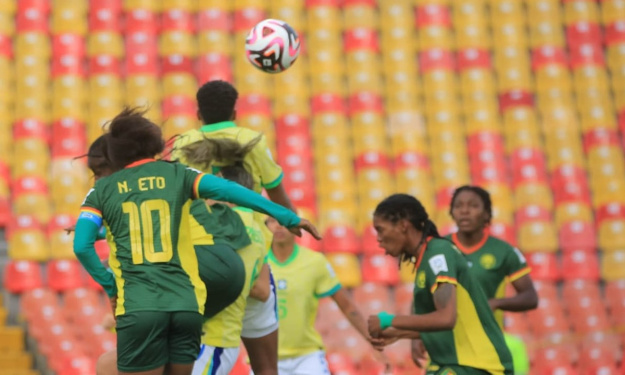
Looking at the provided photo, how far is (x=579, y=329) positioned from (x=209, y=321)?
7.06 m

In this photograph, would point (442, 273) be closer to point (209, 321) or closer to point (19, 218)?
point (209, 321)

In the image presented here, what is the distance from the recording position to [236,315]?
4.82 metres

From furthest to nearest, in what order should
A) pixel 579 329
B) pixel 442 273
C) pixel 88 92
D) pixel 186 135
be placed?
pixel 88 92 → pixel 579 329 → pixel 186 135 → pixel 442 273

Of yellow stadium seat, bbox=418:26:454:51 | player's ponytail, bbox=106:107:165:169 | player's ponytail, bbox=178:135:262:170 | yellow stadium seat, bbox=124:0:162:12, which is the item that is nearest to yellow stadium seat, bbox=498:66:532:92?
yellow stadium seat, bbox=418:26:454:51

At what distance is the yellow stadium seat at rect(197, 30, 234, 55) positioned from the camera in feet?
45.5

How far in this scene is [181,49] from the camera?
45.4 ft

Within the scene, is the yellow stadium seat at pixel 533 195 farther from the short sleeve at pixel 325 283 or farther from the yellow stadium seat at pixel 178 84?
the short sleeve at pixel 325 283

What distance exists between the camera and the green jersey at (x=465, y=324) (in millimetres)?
4801

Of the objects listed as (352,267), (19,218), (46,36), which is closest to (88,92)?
(46,36)

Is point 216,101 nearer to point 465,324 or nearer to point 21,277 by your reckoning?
point 465,324

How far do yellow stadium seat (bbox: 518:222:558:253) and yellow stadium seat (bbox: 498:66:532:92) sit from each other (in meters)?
2.30

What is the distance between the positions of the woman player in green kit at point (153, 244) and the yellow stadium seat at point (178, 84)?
30.5 feet

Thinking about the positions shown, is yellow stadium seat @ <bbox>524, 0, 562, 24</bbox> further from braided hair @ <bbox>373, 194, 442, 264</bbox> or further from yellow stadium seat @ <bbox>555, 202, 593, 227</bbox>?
braided hair @ <bbox>373, 194, 442, 264</bbox>

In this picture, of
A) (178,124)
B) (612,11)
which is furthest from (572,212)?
(178,124)
